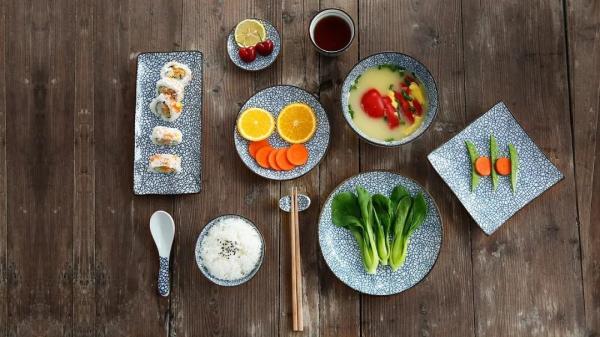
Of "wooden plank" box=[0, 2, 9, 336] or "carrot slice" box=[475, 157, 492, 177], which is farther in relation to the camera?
"wooden plank" box=[0, 2, 9, 336]

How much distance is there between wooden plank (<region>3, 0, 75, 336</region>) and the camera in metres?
2.45

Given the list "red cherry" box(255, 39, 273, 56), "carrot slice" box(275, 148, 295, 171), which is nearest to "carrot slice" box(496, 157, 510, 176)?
"carrot slice" box(275, 148, 295, 171)

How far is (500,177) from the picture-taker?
2346mm

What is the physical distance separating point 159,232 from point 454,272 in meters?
1.27

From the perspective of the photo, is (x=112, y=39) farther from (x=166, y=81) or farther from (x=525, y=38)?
(x=525, y=38)

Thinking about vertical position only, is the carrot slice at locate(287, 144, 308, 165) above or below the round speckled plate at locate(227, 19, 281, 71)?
below

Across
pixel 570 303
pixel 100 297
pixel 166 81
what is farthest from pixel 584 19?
pixel 100 297

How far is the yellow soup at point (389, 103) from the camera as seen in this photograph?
7.66 feet

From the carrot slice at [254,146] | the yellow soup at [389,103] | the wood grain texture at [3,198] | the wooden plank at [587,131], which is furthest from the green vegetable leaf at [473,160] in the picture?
the wood grain texture at [3,198]

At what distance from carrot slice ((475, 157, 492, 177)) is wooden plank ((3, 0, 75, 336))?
69.5 inches

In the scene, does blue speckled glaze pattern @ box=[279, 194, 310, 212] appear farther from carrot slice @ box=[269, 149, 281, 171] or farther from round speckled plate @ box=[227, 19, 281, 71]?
round speckled plate @ box=[227, 19, 281, 71]

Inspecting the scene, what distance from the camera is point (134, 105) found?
2.52 m

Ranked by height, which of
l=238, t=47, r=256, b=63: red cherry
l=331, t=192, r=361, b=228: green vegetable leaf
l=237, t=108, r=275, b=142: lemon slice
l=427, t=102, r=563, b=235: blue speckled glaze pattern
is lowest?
l=331, t=192, r=361, b=228: green vegetable leaf

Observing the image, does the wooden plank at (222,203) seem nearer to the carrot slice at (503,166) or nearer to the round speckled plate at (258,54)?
the round speckled plate at (258,54)
